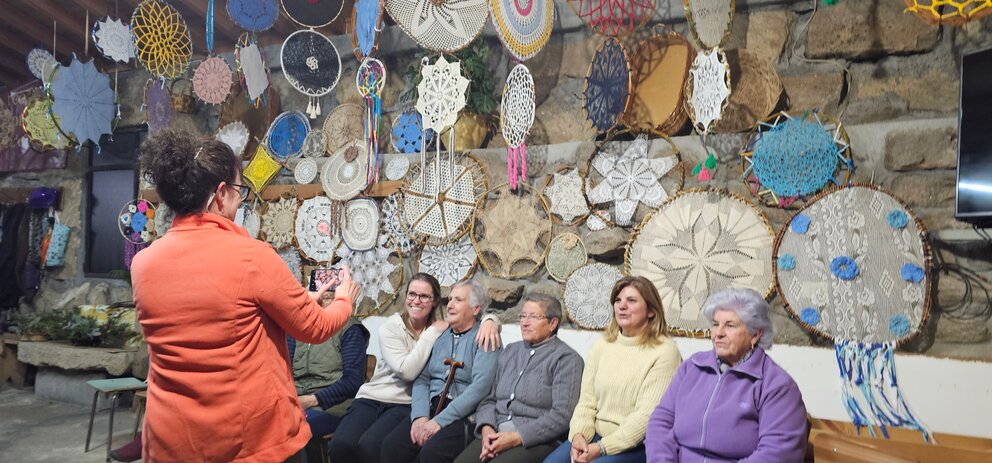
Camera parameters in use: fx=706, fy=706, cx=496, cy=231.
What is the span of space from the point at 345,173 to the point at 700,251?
2273 millimetres

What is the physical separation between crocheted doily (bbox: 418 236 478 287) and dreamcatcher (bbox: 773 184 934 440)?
1.63 metres

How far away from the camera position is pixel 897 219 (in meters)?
2.75

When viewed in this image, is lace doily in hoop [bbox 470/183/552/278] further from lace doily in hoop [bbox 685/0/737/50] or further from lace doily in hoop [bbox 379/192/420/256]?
lace doily in hoop [bbox 685/0/737/50]

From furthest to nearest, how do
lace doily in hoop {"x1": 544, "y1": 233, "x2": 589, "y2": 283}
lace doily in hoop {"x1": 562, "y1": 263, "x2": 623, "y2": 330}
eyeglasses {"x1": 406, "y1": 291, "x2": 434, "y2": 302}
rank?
lace doily in hoop {"x1": 544, "y1": 233, "x2": 589, "y2": 283} → lace doily in hoop {"x1": 562, "y1": 263, "x2": 623, "y2": 330} → eyeglasses {"x1": 406, "y1": 291, "x2": 434, "y2": 302}

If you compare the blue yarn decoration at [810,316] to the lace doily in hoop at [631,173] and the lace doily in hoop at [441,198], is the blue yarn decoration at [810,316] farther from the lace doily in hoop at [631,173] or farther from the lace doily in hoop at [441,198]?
the lace doily in hoop at [441,198]

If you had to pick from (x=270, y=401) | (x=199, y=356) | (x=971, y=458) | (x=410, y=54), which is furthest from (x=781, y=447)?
(x=410, y=54)

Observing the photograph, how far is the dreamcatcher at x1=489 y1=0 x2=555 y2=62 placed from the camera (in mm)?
3303

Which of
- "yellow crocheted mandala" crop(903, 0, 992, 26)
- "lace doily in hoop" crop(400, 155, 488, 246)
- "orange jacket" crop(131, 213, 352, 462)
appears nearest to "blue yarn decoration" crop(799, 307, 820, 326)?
"yellow crocheted mandala" crop(903, 0, 992, 26)

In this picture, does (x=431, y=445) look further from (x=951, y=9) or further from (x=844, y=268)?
(x=951, y=9)

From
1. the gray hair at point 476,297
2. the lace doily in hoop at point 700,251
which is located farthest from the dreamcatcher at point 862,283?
the gray hair at point 476,297

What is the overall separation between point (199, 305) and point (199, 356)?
12 centimetres

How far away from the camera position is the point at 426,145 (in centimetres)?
414

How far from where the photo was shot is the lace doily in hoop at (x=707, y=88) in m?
3.04

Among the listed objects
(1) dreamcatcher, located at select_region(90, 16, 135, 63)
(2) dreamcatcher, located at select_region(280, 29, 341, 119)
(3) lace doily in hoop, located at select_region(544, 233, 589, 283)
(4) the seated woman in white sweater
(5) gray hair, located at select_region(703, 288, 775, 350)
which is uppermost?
(1) dreamcatcher, located at select_region(90, 16, 135, 63)
